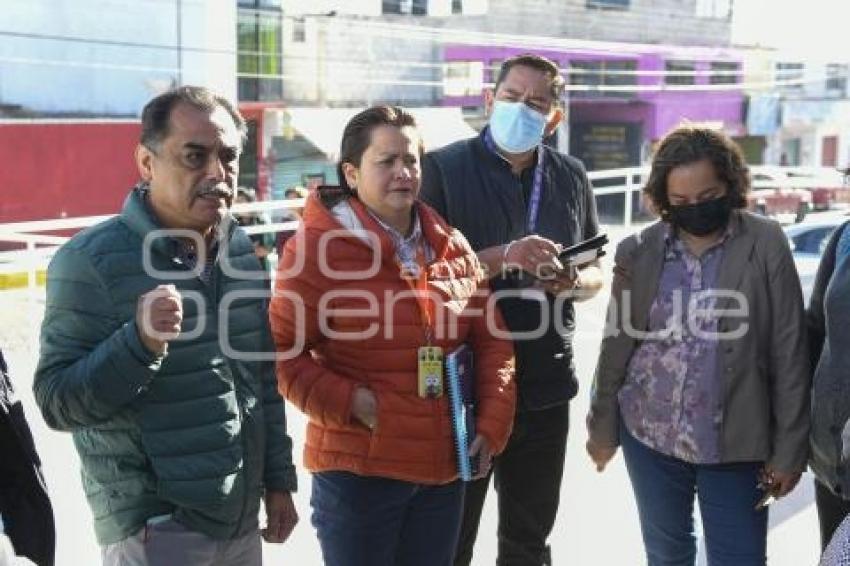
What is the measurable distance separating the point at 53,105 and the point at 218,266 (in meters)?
19.8

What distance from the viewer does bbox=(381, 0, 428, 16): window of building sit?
1224 inches

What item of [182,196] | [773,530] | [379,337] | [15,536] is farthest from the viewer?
[773,530]

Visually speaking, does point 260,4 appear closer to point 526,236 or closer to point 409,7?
point 409,7

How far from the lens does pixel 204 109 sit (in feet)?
6.99

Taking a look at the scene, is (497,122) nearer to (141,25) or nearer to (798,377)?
(798,377)

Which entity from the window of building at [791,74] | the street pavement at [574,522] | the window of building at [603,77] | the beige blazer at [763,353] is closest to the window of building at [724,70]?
the window of building at [791,74]

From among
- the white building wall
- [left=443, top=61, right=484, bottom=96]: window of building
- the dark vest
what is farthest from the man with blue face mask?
[left=443, top=61, right=484, bottom=96]: window of building

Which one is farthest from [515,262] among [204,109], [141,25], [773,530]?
[141,25]

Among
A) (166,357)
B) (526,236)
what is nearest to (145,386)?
(166,357)

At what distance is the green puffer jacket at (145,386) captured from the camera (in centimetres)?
195

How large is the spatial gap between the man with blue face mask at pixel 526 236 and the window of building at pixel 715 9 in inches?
1443

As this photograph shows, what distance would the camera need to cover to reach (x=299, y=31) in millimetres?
26047

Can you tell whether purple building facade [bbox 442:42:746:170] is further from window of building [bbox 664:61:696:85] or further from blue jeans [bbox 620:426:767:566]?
blue jeans [bbox 620:426:767:566]

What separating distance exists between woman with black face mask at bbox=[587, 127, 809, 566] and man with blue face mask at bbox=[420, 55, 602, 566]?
0.87 ft
